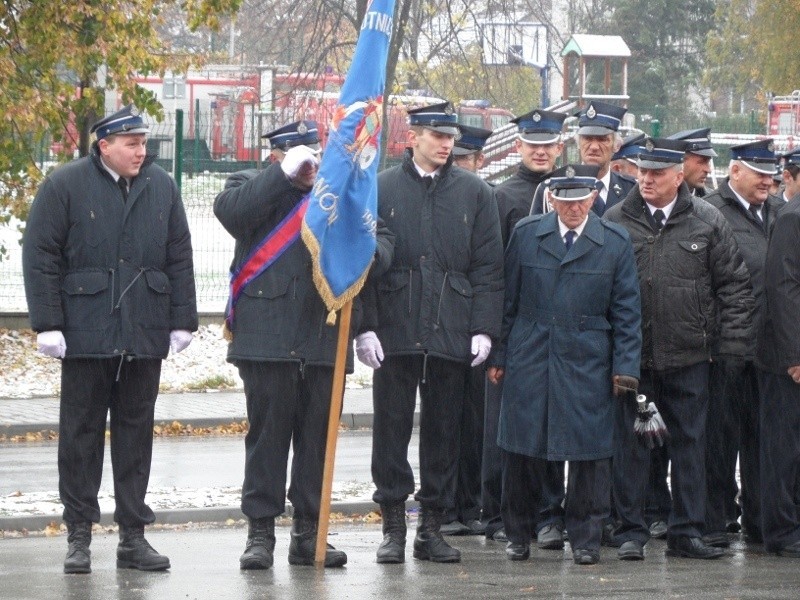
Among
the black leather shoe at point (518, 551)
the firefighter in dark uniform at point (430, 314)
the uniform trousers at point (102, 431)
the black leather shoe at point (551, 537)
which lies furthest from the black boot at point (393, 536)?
the uniform trousers at point (102, 431)

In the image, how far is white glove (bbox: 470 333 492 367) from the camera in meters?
8.05

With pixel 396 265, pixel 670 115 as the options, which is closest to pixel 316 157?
pixel 396 265

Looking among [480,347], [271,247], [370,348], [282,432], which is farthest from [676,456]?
[271,247]

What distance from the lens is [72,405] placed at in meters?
7.71

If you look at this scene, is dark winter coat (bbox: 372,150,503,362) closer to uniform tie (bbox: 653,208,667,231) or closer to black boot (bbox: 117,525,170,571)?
uniform tie (bbox: 653,208,667,231)

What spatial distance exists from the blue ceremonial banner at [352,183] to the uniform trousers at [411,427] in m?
0.62

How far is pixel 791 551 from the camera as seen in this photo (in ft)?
28.2

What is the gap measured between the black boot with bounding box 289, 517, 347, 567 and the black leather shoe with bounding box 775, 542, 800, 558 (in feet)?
8.01

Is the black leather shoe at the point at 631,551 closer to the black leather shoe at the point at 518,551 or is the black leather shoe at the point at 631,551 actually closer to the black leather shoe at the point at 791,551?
the black leather shoe at the point at 518,551

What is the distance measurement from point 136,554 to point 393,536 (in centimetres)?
130

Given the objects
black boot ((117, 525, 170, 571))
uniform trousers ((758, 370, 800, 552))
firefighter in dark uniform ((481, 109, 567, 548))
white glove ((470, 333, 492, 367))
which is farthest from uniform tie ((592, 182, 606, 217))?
black boot ((117, 525, 170, 571))

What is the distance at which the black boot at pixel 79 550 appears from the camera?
7609mm

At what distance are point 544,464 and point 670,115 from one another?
1553cm

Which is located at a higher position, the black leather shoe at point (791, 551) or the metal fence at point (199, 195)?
the metal fence at point (199, 195)
